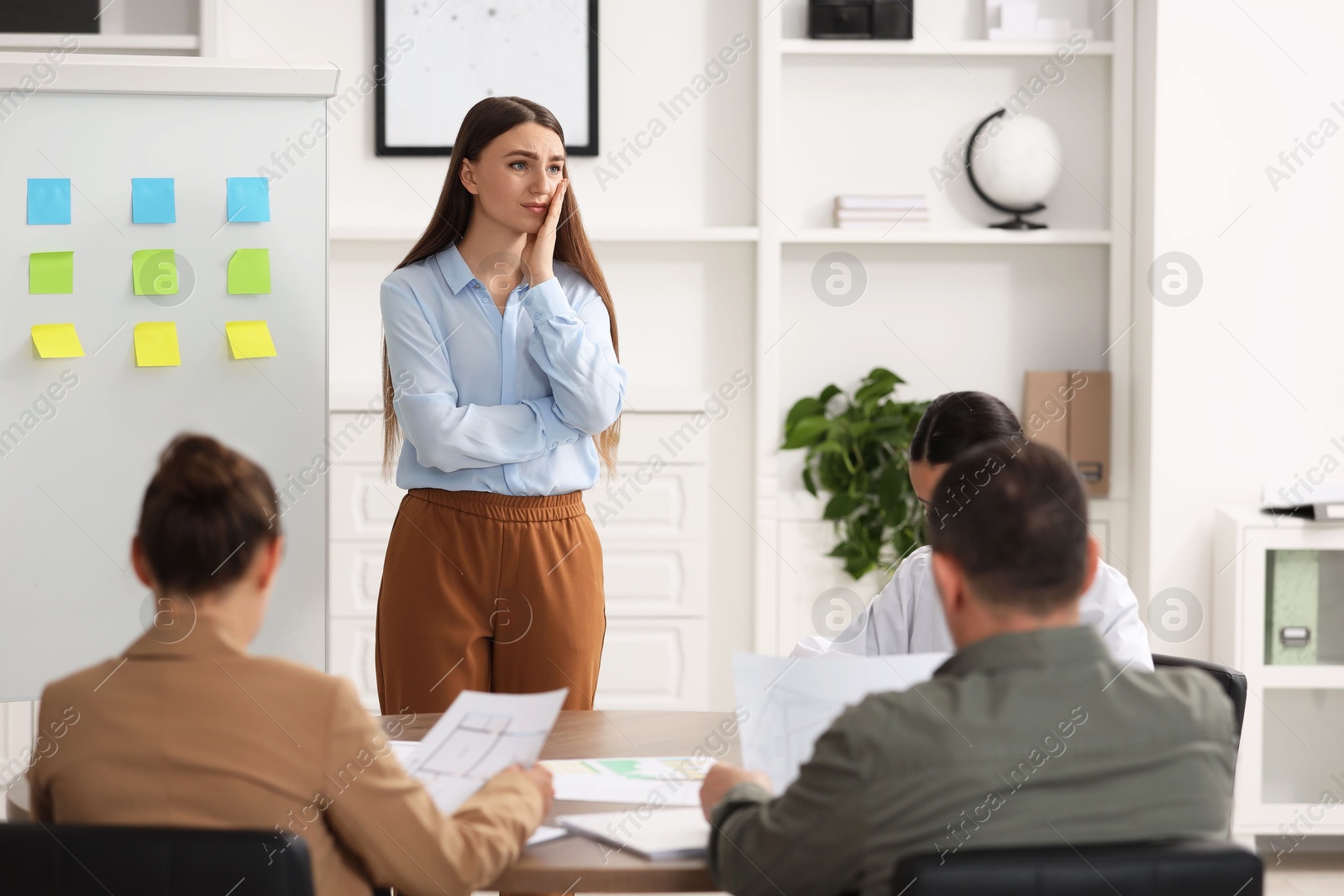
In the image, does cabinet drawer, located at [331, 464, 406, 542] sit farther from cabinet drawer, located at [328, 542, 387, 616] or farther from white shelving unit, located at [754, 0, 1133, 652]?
white shelving unit, located at [754, 0, 1133, 652]

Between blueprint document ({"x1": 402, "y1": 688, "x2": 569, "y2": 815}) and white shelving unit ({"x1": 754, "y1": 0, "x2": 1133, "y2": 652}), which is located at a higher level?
white shelving unit ({"x1": 754, "y1": 0, "x2": 1133, "y2": 652})

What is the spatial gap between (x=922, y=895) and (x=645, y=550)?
271cm

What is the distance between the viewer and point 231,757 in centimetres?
113

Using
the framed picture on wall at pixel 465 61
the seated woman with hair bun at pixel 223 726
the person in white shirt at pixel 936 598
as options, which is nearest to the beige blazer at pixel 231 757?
the seated woman with hair bun at pixel 223 726

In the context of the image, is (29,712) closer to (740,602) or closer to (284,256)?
(284,256)

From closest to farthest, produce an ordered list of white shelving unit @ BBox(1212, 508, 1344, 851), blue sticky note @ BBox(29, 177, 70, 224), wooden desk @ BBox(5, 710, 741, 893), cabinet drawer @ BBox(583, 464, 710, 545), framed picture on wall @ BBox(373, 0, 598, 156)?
wooden desk @ BBox(5, 710, 741, 893)
blue sticky note @ BBox(29, 177, 70, 224)
white shelving unit @ BBox(1212, 508, 1344, 851)
cabinet drawer @ BBox(583, 464, 710, 545)
framed picture on wall @ BBox(373, 0, 598, 156)

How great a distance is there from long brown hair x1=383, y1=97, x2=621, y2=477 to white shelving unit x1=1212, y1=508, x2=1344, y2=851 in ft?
6.34

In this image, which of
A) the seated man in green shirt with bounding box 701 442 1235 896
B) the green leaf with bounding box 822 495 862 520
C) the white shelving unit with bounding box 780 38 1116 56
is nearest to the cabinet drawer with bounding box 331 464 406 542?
the green leaf with bounding box 822 495 862 520

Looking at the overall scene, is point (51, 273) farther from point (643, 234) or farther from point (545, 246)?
point (643, 234)

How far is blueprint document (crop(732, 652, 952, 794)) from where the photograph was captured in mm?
1463

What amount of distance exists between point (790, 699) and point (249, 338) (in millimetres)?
1905

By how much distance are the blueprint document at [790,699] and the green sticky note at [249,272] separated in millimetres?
1868

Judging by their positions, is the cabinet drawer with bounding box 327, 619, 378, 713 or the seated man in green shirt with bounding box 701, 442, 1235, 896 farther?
the cabinet drawer with bounding box 327, 619, 378, 713

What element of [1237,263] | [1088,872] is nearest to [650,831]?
[1088,872]
